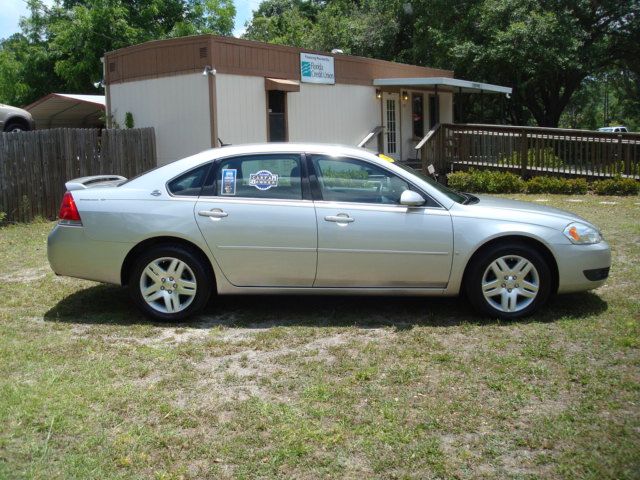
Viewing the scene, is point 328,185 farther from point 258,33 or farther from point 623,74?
point 258,33

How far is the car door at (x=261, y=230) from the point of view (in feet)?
18.4

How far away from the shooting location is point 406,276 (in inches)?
223

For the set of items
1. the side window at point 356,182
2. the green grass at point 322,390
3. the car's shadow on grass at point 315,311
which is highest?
the side window at point 356,182

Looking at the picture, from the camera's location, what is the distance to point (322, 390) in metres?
4.23

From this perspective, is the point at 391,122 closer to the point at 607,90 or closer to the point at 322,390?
the point at 322,390

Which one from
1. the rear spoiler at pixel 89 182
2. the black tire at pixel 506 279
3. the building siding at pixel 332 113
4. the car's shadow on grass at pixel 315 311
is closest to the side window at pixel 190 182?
the rear spoiler at pixel 89 182

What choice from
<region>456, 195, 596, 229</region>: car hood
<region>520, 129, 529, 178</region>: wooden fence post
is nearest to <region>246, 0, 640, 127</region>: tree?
<region>520, 129, 529, 178</region>: wooden fence post

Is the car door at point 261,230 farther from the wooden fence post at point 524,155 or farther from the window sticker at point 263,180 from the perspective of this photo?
the wooden fence post at point 524,155

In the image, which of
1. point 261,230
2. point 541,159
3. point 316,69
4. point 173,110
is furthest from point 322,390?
point 541,159

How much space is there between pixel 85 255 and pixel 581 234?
4.19 meters

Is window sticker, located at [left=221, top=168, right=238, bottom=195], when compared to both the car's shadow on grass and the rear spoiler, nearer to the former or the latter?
the car's shadow on grass

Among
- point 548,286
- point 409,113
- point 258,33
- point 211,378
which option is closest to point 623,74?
point 409,113

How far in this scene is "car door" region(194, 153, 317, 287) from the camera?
5.62m

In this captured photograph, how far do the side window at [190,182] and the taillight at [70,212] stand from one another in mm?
819
